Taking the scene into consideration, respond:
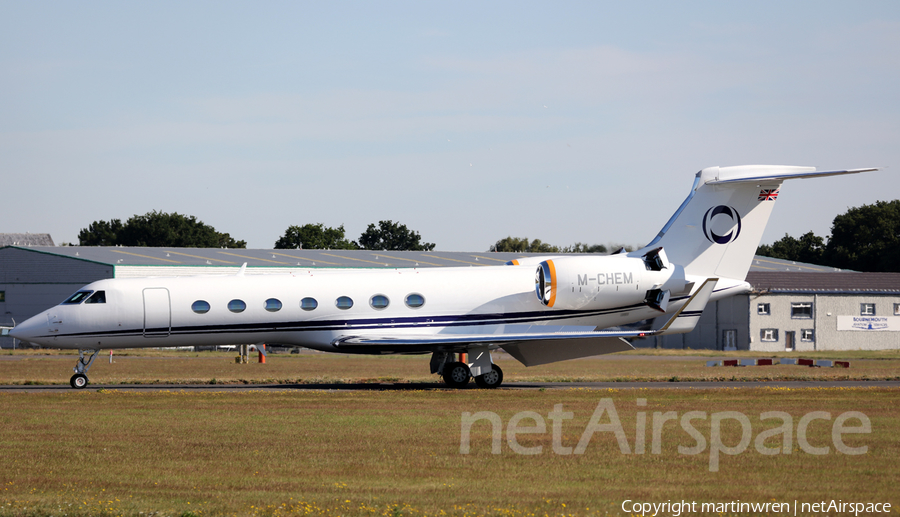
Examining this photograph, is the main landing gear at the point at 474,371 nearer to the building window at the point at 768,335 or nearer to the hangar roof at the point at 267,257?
the hangar roof at the point at 267,257

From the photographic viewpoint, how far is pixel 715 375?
3112 centimetres

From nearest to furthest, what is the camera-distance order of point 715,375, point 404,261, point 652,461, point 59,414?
point 652,461 → point 59,414 → point 715,375 → point 404,261

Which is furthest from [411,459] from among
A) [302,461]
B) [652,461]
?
[652,461]

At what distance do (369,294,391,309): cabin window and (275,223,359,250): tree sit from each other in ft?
270

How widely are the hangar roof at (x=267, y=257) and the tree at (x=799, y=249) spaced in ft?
106

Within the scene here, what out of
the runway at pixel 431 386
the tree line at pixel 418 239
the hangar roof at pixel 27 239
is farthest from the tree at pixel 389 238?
the runway at pixel 431 386

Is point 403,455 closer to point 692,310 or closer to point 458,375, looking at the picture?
point 458,375

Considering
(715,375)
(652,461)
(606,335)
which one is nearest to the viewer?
(652,461)

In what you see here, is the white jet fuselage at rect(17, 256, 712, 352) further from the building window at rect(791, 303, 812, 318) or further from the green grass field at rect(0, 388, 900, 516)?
the building window at rect(791, 303, 812, 318)

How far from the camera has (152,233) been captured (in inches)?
4481

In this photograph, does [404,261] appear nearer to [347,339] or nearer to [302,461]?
[347,339]

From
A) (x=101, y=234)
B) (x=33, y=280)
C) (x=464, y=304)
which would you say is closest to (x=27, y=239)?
(x=101, y=234)

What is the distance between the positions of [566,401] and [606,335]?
3.93 meters

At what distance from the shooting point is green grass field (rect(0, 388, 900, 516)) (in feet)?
33.9
